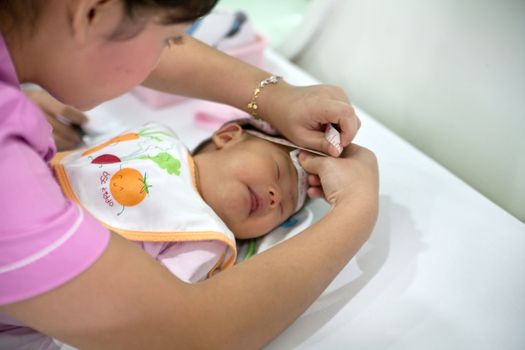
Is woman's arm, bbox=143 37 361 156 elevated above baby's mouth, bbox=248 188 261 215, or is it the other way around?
woman's arm, bbox=143 37 361 156

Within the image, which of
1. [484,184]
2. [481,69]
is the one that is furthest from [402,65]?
[484,184]

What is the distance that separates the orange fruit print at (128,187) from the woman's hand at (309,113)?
287mm

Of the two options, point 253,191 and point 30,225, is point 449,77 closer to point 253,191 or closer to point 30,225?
point 253,191

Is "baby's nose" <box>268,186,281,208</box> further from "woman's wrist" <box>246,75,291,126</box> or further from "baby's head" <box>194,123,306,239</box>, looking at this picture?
"woman's wrist" <box>246,75,291,126</box>

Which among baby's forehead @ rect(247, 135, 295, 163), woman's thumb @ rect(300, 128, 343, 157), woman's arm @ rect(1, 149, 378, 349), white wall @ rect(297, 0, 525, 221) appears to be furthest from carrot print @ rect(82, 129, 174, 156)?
white wall @ rect(297, 0, 525, 221)

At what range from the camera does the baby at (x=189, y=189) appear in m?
0.93

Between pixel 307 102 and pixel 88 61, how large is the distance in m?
0.46

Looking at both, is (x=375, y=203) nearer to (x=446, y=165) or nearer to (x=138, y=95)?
(x=446, y=165)

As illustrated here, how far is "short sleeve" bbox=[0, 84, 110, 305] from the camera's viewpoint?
0.55 metres

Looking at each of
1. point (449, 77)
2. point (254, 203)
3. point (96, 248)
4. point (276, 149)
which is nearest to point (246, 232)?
point (254, 203)

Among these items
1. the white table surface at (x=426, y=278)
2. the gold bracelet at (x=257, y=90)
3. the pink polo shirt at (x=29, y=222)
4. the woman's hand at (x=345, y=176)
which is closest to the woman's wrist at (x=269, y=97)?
Result: the gold bracelet at (x=257, y=90)

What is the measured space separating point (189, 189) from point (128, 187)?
0.39 feet

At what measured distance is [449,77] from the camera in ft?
4.13

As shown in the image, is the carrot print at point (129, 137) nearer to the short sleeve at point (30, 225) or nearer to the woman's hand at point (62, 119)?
the woman's hand at point (62, 119)
